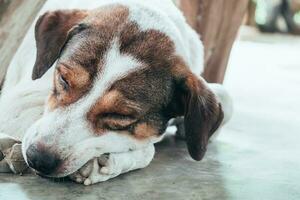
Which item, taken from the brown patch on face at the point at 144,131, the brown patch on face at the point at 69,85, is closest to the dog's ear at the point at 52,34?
the brown patch on face at the point at 69,85

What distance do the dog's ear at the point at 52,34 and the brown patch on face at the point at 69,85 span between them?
142 mm

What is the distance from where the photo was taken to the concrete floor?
289 cm

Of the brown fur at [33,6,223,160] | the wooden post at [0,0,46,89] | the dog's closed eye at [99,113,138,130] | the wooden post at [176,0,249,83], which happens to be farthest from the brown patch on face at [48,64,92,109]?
the wooden post at [176,0,249,83]

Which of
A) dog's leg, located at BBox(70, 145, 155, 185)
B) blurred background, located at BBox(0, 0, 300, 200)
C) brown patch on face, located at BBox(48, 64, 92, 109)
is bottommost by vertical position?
blurred background, located at BBox(0, 0, 300, 200)

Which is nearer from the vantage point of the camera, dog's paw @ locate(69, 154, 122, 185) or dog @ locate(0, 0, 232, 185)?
dog @ locate(0, 0, 232, 185)

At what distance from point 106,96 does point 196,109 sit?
16.0 inches

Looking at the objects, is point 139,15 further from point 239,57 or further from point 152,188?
point 239,57

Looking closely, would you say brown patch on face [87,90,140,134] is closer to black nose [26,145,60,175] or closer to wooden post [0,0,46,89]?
black nose [26,145,60,175]

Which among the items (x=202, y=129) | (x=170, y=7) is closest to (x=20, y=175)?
(x=202, y=129)

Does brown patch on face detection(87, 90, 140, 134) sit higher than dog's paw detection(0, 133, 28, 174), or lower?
higher

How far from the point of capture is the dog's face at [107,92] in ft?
8.94

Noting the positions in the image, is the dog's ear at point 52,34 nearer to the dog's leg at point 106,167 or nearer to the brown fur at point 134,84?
the brown fur at point 134,84

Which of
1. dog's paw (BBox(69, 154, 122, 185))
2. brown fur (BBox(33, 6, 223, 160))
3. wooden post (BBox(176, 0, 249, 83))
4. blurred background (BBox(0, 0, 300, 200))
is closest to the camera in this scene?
brown fur (BBox(33, 6, 223, 160))

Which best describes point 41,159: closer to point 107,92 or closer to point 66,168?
point 66,168
